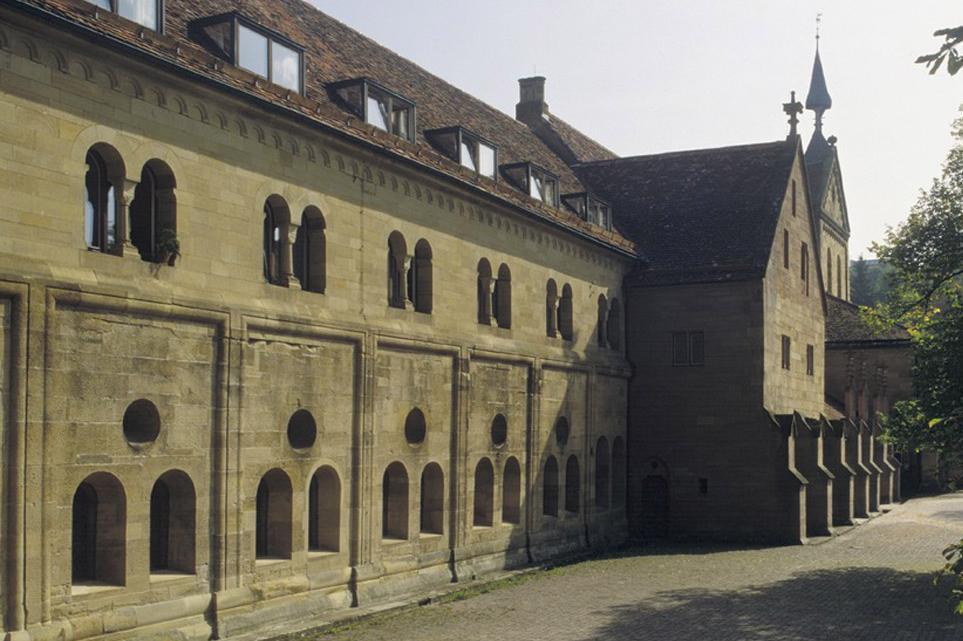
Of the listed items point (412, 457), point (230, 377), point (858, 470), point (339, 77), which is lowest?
point (858, 470)

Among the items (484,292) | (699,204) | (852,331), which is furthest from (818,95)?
(484,292)

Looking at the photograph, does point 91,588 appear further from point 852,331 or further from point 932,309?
point 852,331

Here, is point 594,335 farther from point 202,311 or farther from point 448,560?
point 202,311

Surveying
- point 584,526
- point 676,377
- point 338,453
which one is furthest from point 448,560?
point 676,377

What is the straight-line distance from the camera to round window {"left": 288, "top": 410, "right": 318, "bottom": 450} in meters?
22.2

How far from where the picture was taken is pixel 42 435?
16.3 metres

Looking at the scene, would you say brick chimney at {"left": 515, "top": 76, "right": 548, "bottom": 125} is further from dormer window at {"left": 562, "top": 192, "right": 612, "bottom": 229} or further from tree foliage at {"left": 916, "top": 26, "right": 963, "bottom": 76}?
tree foliage at {"left": 916, "top": 26, "right": 963, "bottom": 76}

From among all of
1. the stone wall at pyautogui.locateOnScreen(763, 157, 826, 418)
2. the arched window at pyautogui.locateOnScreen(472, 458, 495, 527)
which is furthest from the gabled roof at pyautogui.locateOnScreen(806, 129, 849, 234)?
the arched window at pyautogui.locateOnScreen(472, 458, 495, 527)

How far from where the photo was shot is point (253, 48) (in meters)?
22.0

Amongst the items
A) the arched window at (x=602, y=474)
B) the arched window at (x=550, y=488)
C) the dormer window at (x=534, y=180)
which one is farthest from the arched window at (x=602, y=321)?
the arched window at (x=550, y=488)

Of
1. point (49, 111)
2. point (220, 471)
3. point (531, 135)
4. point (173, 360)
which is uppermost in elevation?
point (531, 135)

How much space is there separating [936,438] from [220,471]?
18262mm

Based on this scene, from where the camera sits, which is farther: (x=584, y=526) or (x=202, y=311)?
(x=584, y=526)

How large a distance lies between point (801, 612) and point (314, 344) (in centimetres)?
1138
